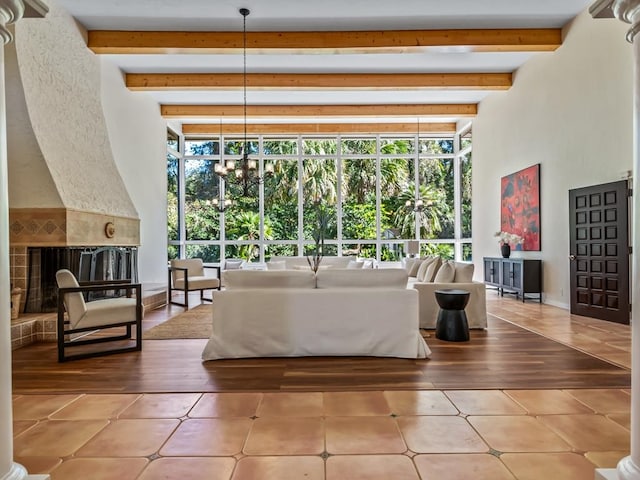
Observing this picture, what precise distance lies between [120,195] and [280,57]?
11.2ft

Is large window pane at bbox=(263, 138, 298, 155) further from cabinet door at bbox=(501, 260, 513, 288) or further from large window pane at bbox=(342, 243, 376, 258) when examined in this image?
cabinet door at bbox=(501, 260, 513, 288)

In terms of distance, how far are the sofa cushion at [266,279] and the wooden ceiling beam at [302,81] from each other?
482cm

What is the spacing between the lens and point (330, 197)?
1078cm

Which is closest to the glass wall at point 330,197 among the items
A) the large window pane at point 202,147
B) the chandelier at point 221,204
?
the large window pane at point 202,147

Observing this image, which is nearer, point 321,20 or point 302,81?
point 321,20

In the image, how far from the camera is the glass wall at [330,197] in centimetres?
1062

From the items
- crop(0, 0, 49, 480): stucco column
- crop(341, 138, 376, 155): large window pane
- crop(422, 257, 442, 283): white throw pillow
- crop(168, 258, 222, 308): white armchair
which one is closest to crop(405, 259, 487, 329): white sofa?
crop(422, 257, 442, 283): white throw pillow

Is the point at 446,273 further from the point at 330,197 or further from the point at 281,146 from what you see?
the point at 281,146

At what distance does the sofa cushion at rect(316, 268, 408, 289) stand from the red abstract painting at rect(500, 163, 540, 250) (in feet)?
13.9

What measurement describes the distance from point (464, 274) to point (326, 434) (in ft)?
10.8

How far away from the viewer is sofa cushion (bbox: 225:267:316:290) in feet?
11.9

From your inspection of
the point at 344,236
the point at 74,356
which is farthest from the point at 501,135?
the point at 74,356

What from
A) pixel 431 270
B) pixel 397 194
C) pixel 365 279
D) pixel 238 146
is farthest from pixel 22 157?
pixel 397 194

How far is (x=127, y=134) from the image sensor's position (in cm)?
732
